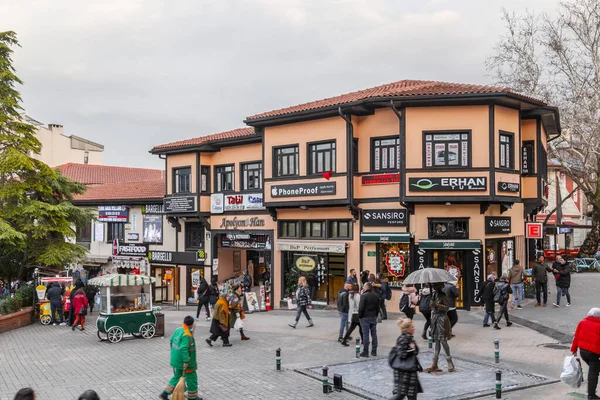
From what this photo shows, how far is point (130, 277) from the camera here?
18250 mm

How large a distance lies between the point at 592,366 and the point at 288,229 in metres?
17.2

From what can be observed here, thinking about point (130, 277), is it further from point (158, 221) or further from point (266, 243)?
point (158, 221)

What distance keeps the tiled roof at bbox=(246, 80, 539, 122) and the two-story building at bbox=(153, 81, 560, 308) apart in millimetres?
70

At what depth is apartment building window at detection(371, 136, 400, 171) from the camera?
22.5 m

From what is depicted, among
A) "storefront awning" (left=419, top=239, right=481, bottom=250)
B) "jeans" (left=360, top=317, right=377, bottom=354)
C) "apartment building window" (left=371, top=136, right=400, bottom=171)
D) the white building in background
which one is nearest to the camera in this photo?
"jeans" (left=360, top=317, right=377, bottom=354)

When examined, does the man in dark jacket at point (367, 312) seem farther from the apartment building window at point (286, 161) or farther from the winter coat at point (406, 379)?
the apartment building window at point (286, 161)

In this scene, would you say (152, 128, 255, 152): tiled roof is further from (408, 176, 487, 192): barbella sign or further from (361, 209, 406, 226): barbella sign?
(408, 176, 487, 192): barbella sign

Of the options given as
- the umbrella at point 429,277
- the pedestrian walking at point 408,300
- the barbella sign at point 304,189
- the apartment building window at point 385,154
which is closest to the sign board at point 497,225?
the apartment building window at point 385,154

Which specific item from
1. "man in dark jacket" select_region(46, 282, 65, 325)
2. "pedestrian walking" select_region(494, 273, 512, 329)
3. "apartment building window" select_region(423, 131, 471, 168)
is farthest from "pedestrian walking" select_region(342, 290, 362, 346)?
"man in dark jacket" select_region(46, 282, 65, 325)

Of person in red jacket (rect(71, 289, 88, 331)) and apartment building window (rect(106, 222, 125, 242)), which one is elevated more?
apartment building window (rect(106, 222, 125, 242))

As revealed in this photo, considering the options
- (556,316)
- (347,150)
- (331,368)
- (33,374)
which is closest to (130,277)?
(33,374)

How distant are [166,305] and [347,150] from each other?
15.1 m

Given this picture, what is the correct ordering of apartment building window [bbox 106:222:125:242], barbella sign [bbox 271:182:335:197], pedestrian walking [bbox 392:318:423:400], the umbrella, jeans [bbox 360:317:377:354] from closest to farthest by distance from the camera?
pedestrian walking [bbox 392:318:423:400]
the umbrella
jeans [bbox 360:317:377:354]
barbella sign [bbox 271:182:335:197]
apartment building window [bbox 106:222:125:242]

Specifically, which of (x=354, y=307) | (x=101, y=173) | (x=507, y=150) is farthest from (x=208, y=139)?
(x=101, y=173)
